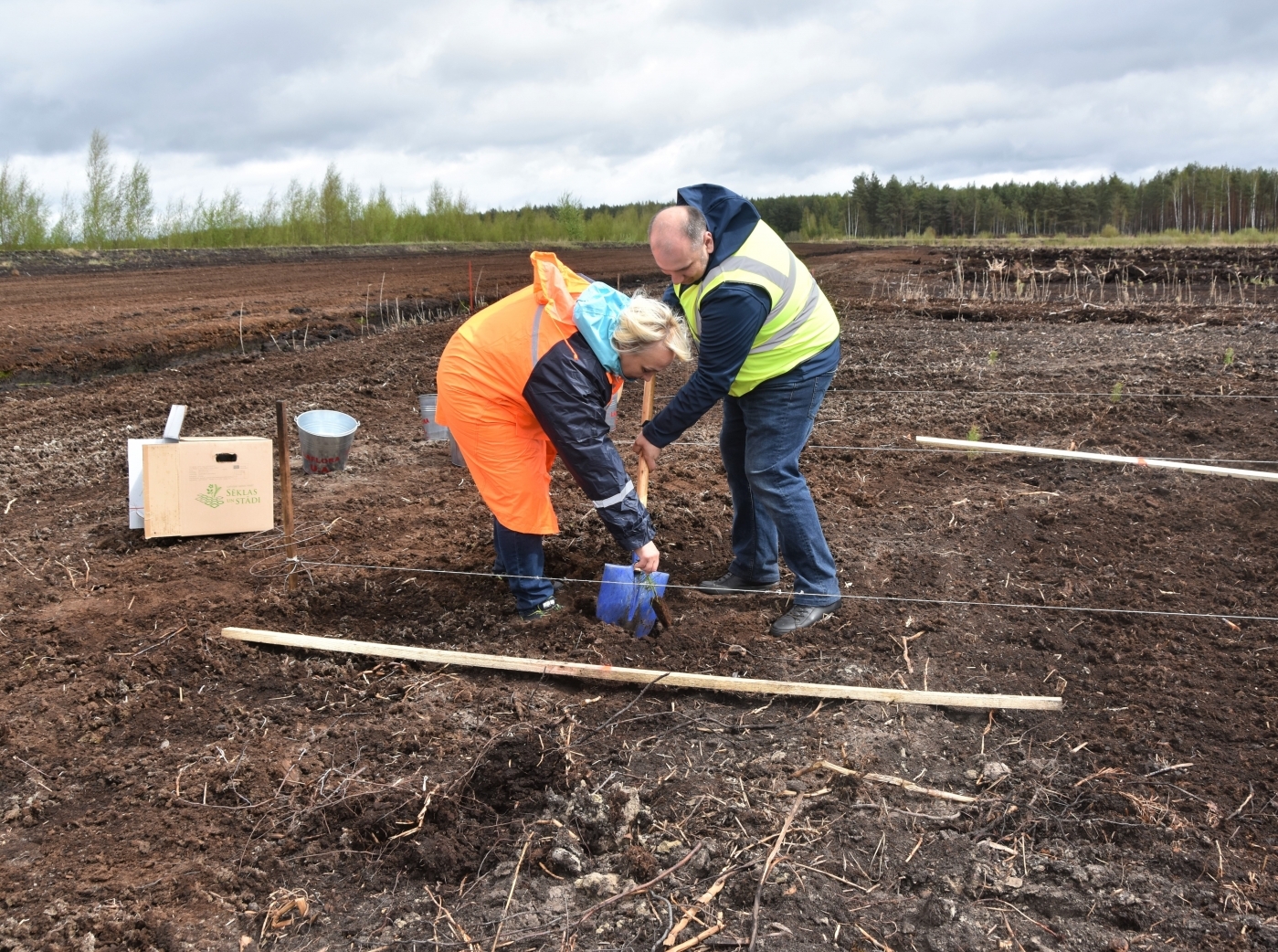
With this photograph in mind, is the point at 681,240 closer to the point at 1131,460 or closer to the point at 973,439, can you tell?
the point at 1131,460

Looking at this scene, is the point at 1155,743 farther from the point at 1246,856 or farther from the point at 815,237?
the point at 815,237

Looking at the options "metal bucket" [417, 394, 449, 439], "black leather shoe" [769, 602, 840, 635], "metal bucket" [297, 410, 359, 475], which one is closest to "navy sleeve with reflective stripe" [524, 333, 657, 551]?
"black leather shoe" [769, 602, 840, 635]

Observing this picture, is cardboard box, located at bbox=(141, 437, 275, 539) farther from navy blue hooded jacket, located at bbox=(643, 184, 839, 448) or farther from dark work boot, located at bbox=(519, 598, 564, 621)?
navy blue hooded jacket, located at bbox=(643, 184, 839, 448)

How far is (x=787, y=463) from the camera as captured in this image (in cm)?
390

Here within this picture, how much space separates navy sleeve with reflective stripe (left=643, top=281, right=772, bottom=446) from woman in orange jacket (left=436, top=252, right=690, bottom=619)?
0.67 feet

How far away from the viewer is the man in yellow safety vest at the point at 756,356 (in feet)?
11.5

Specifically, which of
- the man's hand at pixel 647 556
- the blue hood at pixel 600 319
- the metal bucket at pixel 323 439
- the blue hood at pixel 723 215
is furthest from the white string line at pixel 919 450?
the blue hood at pixel 600 319

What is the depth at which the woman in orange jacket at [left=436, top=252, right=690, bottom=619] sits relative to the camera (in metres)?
3.36

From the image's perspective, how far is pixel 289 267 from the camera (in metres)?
21.7

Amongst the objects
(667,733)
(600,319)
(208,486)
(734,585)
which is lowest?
(667,733)

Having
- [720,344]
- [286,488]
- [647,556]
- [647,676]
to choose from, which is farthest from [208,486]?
[720,344]

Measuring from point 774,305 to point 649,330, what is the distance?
25.0 inches

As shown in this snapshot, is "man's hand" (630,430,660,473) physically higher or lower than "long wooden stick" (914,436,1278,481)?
higher

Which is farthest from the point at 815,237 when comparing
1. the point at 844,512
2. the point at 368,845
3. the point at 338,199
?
the point at 368,845
